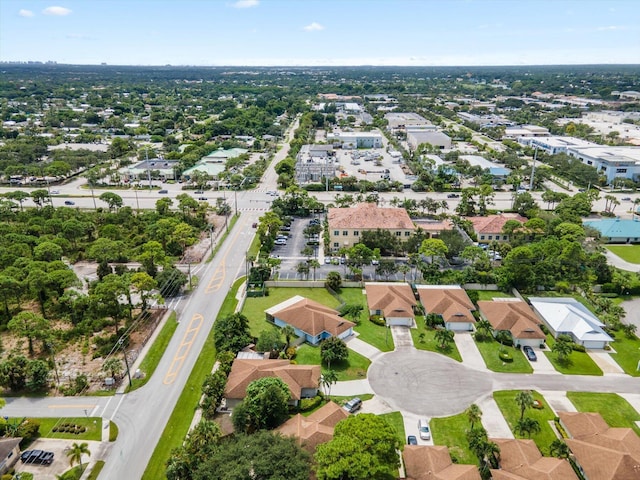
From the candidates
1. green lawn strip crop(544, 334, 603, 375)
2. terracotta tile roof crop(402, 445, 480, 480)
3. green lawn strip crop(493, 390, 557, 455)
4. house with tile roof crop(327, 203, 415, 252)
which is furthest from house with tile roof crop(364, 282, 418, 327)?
terracotta tile roof crop(402, 445, 480, 480)

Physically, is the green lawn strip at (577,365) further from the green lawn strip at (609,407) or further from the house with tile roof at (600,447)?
the house with tile roof at (600,447)

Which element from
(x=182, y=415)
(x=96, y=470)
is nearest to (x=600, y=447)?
(x=182, y=415)

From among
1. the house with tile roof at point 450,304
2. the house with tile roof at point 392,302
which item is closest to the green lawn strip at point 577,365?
the house with tile roof at point 450,304

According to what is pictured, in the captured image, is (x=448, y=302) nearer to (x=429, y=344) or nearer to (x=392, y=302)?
(x=392, y=302)

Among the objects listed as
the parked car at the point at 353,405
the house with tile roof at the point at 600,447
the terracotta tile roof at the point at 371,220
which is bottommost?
the parked car at the point at 353,405

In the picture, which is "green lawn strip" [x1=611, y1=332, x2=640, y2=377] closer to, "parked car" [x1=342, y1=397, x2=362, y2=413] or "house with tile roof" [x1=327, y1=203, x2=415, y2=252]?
"parked car" [x1=342, y1=397, x2=362, y2=413]

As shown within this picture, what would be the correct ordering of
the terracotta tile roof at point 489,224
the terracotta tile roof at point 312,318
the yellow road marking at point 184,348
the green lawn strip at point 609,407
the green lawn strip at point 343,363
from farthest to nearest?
the terracotta tile roof at point 489,224 < the terracotta tile roof at point 312,318 < the green lawn strip at point 343,363 < the yellow road marking at point 184,348 < the green lawn strip at point 609,407

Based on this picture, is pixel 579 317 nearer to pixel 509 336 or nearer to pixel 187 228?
pixel 509 336
